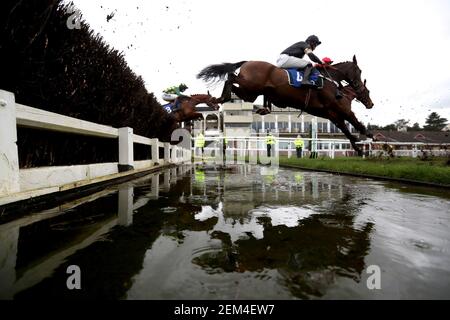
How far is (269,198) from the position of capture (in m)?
4.64

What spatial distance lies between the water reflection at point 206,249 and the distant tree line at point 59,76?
5.87 ft

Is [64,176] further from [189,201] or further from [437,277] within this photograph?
[437,277]

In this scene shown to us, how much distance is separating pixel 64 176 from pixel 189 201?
6.69ft

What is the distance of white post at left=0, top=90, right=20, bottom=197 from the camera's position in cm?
323

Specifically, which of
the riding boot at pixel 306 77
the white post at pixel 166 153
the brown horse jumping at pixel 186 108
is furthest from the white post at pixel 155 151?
the riding boot at pixel 306 77

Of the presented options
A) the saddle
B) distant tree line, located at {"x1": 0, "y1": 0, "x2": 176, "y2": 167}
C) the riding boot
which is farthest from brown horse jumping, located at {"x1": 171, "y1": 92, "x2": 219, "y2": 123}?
the riding boot

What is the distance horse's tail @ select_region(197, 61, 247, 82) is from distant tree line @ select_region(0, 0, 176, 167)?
92.8 inches

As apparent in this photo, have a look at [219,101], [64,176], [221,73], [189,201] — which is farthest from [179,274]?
[221,73]

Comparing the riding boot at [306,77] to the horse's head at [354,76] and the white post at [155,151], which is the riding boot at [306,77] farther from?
the white post at [155,151]

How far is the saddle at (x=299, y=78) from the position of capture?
27.0 ft

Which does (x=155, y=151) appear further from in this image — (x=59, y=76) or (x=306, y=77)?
(x=59, y=76)

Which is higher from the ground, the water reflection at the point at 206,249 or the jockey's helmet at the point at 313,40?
the jockey's helmet at the point at 313,40

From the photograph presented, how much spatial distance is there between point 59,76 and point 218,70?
466cm

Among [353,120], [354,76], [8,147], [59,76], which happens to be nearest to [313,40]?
[354,76]
